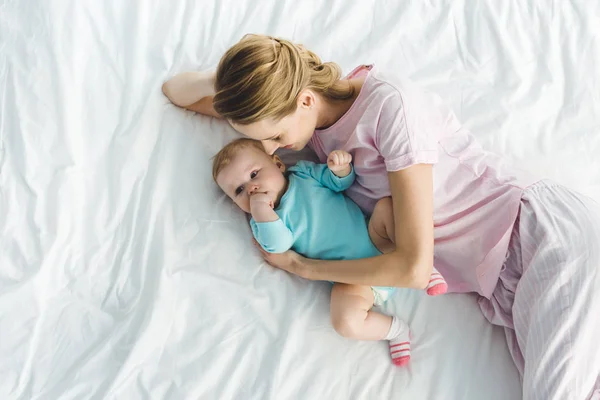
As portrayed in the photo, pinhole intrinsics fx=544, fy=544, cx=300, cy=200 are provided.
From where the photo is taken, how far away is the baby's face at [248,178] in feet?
3.80

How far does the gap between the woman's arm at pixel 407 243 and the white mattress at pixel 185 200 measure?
0.44 ft

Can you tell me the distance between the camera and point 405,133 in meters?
1.02

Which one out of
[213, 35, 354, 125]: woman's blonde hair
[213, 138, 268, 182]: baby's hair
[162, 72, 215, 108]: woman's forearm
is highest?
[213, 35, 354, 125]: woman's blonde hair

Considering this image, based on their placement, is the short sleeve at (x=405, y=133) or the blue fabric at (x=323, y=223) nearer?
the short sleeve at (x=405, y=133)

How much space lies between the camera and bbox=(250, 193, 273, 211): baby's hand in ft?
3.74

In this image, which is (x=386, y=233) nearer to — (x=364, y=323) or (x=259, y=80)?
(x=364, y=323)

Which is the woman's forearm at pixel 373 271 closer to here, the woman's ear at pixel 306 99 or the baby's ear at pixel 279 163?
the baby's ear at pixel 279 163

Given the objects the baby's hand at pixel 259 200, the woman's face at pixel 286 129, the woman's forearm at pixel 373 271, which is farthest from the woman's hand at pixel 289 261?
the woman's face at pixel 286 129

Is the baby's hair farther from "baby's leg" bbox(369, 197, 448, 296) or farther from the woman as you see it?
"baby's leg" bbox(369, 197, 448, 296)

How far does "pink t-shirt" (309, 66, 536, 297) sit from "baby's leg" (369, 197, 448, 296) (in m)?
0.04

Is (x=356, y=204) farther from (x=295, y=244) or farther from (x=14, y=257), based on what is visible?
(x=14, y=257)

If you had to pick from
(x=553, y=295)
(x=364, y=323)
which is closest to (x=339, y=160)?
(x=364, y=323)

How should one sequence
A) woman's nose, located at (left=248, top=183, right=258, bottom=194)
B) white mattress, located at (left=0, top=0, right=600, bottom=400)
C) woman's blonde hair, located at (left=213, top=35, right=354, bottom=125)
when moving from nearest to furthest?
woman's blonde hair, located at (left=213, top=35, right=354, bottom=125)
white mattress, located at (left=0, top=0, right=600, bottom=400)
woman's nose, located at (left=248, top=183, right=258, bottom=194)

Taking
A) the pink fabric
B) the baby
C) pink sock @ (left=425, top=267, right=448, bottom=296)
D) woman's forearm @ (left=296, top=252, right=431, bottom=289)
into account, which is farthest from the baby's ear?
the pink fabric
